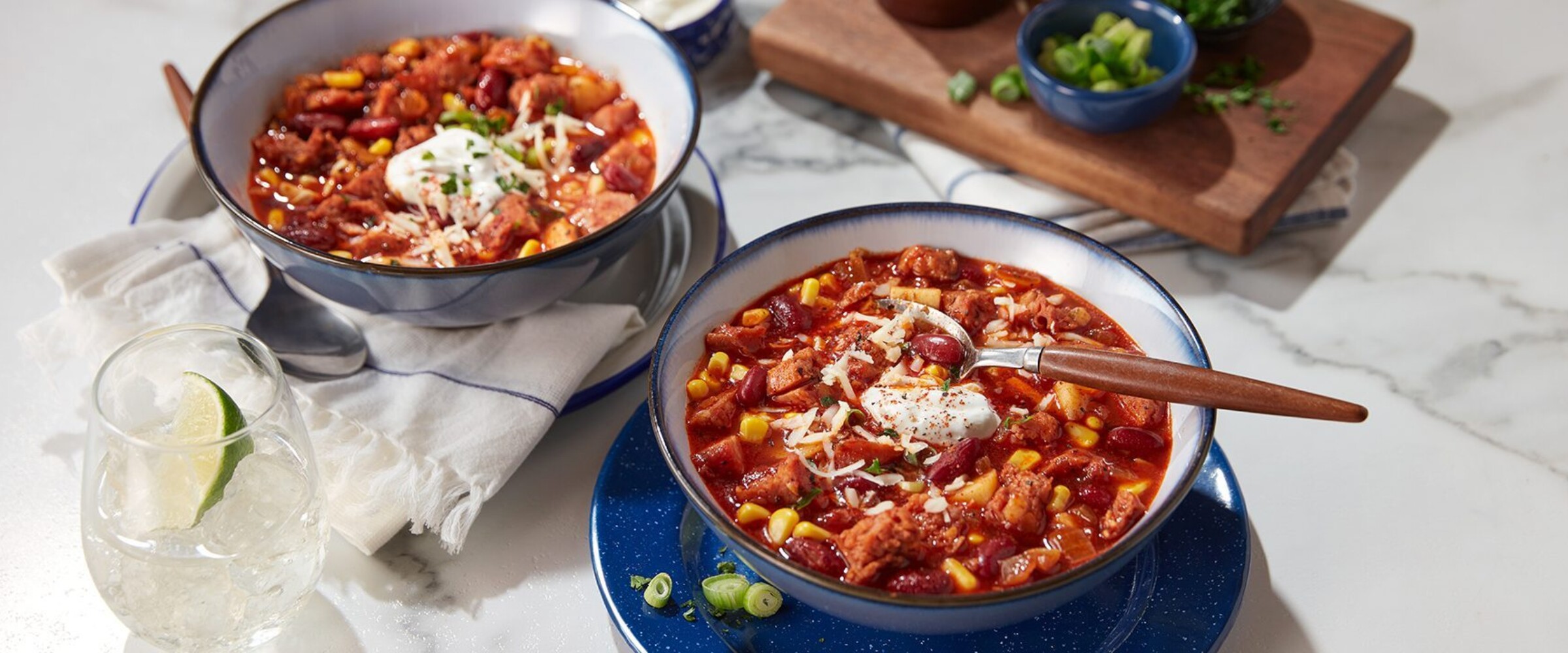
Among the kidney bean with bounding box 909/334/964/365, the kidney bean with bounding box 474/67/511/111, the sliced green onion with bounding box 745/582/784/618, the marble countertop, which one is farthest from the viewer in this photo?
the kidney bean with bounding box 474/67/511/111

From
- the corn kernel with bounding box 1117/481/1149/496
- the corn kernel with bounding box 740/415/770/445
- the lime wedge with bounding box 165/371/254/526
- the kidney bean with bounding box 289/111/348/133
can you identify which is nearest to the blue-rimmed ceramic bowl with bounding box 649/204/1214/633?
the corn kernel with bounding box 1117/481/1149/496

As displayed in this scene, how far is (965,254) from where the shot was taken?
3.68 meters

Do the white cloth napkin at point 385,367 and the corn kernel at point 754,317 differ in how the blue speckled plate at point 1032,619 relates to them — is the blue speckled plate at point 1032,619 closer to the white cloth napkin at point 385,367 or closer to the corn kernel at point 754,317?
the white cloth napkin at point 385,367

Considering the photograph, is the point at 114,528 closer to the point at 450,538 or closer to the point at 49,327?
the point at 450,538

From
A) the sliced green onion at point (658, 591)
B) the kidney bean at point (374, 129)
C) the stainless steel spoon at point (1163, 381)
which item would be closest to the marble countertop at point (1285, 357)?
the sliced green onion at point (658, 591)

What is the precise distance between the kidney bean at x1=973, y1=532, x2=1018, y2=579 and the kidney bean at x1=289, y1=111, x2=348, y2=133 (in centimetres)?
274

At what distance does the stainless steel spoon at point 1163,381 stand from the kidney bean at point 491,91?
211cm

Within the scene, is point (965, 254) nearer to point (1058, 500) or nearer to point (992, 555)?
point (1058, 500)

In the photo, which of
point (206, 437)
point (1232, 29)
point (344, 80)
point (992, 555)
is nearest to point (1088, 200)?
point (1232, 29)

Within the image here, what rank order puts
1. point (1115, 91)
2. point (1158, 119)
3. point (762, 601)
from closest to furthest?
point (762, 601), point (1115, 91), point (1158, 119)

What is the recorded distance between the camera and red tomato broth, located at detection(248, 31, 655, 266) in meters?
4.07

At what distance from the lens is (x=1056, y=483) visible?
10.3 ft

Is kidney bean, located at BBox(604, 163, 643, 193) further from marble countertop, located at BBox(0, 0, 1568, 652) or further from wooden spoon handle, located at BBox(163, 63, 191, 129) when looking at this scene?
wooden spoon handle, located at BBox(163, 63, 191, 129)

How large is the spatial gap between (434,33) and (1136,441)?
3.08m
